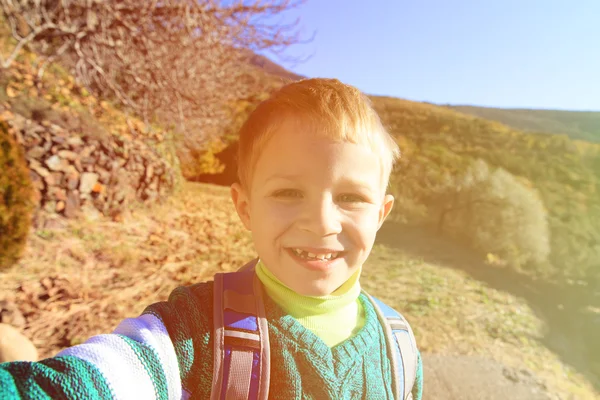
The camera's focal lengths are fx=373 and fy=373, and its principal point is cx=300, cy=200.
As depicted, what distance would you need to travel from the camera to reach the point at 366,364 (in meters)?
1.02

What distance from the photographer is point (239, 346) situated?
884 mm

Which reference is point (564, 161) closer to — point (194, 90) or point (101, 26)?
point (194, 90)

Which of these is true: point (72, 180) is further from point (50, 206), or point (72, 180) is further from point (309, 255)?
point (309, 255)

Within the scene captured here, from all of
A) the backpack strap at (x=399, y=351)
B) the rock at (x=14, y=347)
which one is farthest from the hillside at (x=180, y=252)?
the backpack strap at (x=399, y=351)

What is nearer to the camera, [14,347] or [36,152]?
[14,347]

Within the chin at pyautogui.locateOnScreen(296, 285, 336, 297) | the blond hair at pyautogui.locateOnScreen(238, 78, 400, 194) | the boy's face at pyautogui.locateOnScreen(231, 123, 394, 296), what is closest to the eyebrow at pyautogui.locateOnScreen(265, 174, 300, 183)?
the boy's face at pyautogui.locateOnScreen(231, 123, 394, 296)

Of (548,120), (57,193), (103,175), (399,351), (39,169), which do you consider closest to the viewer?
(399,351)

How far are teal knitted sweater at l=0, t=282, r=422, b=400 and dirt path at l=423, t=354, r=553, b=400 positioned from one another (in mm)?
1754

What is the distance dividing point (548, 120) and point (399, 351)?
9311 mm

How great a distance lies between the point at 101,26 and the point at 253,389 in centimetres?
545

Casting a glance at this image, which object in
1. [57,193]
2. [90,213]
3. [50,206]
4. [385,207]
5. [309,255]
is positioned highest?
[385,207]

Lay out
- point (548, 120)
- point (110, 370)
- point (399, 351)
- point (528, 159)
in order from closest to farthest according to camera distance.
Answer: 1. point (110, 370)
2. point (399, 351)
3. point (528, 159)
4. point (548, 120)

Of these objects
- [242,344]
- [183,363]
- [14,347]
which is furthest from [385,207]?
[14,347]

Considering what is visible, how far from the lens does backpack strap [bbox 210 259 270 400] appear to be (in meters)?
0.84
